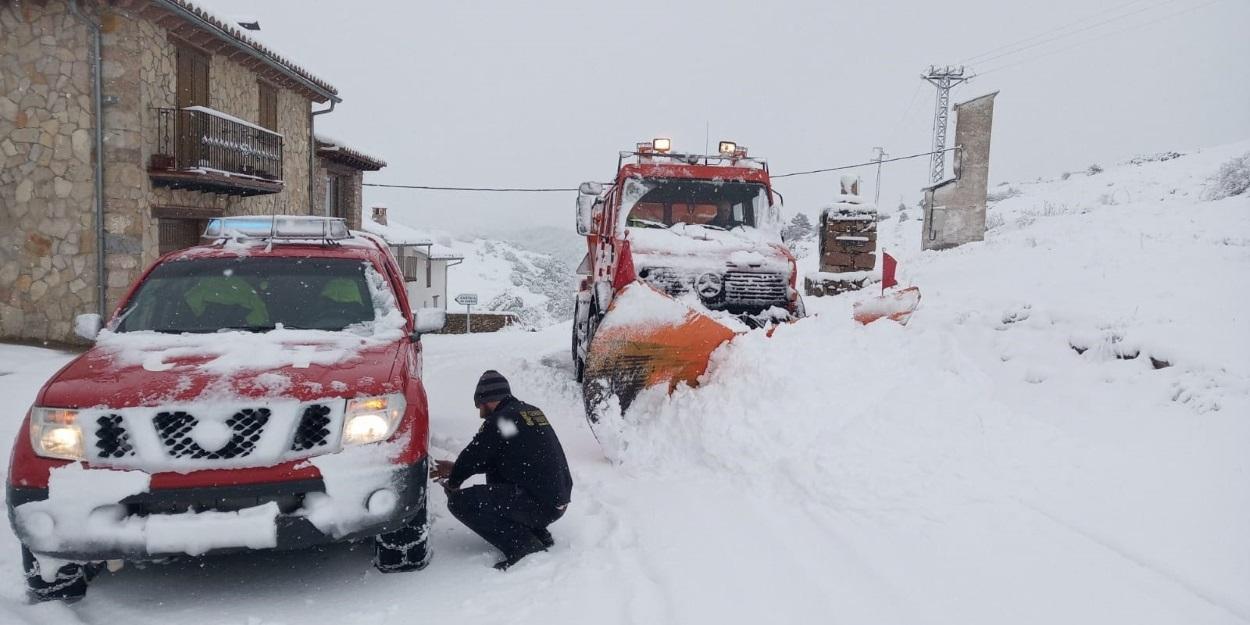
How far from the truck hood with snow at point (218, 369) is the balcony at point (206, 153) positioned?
11.5 meters

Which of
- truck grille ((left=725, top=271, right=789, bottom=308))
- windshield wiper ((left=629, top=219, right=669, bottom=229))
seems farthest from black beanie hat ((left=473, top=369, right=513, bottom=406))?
windshield wiper ((left=629, top=219, right=669, bottom=229))

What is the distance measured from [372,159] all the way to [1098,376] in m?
23.4

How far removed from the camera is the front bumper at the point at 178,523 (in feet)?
10.5

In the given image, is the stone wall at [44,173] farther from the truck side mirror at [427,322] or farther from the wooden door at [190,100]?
the truck side mirror at [427,322]

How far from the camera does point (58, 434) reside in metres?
3.34

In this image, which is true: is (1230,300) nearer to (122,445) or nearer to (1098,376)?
(1098,376)

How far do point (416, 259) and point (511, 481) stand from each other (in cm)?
3353

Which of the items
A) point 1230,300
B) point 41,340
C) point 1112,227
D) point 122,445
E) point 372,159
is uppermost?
point 372,159

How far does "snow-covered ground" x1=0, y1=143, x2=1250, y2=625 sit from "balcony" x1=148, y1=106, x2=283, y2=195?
26.0 ft

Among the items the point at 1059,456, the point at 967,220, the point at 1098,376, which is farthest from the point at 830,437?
the point at 967,220

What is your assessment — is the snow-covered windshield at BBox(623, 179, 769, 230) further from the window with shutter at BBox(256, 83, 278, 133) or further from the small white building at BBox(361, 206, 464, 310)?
the small white building at BBox(361, 206, 464, 310)

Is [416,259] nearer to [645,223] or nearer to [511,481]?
[645,223]

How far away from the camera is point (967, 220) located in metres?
15.5

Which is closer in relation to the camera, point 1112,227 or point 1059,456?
point 1059,456
